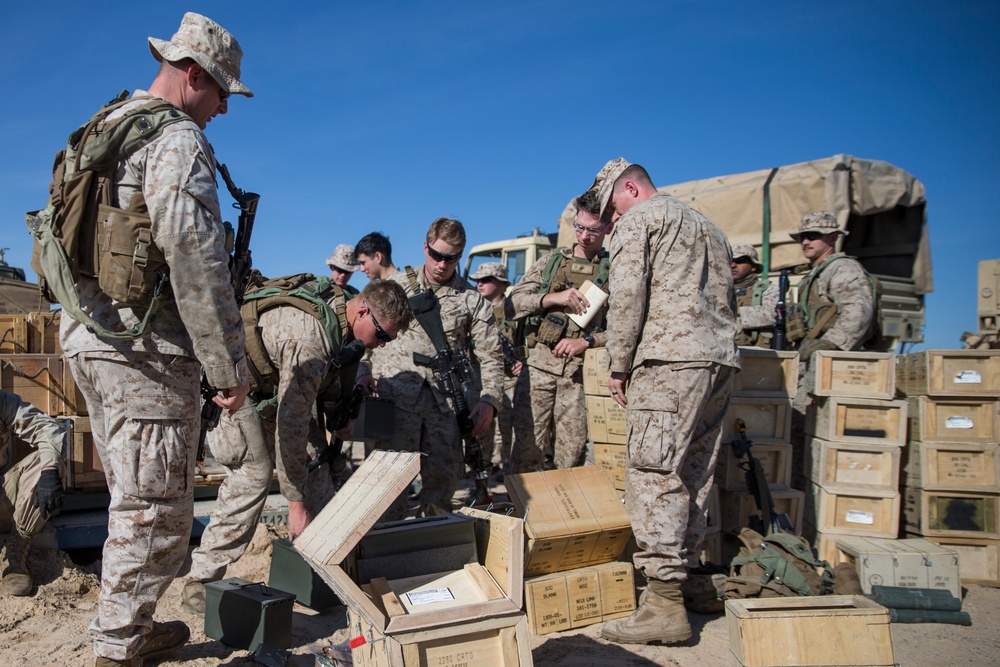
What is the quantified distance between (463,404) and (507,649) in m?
2.99

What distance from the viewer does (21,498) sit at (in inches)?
172

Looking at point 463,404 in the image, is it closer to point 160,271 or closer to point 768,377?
point 768,377

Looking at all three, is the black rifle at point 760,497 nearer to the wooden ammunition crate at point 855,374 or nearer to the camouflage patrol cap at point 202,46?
the wooden ammunition crate at point 855,374

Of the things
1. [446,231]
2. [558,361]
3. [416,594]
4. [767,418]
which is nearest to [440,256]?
[446,231]

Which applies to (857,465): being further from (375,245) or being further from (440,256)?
(375,245)

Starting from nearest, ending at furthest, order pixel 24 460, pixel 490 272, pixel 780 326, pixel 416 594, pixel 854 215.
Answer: pixel 416 594 → pixel 24 460 → pixel 780 326 → pixel 490 272 → pixel 854 215

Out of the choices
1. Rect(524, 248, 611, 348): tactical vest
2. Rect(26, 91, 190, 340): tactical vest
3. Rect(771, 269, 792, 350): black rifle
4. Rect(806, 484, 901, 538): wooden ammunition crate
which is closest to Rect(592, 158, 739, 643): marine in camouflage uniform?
Rect(806, 484, 901, 538): wooden ammunition crate

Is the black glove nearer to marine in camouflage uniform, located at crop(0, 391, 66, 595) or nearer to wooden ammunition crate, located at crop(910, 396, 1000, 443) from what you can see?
marine in camouflage uniform, located at crop(0, 391, 66, 595)

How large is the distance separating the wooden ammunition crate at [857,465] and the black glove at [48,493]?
487cm

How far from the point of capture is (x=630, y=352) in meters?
3.93

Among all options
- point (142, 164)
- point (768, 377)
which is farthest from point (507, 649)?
point (768, 377)

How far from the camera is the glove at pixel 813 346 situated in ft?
19.6

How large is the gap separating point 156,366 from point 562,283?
12.8 ft

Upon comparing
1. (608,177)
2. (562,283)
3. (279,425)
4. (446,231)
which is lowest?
(279,425)
